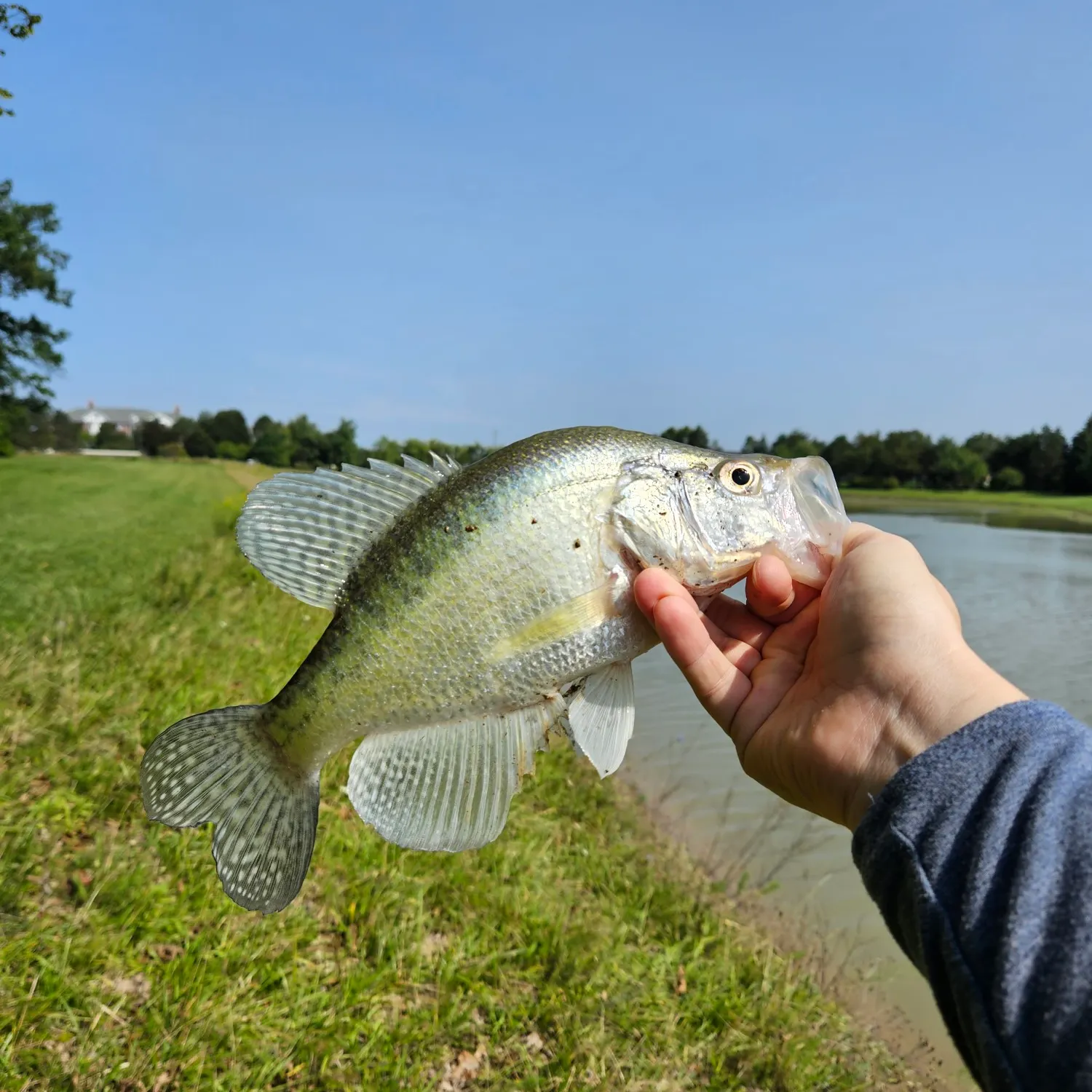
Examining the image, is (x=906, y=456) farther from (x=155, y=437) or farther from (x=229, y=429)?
(x=155, y=437)

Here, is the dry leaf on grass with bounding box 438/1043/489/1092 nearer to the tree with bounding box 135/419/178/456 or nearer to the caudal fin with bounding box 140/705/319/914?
the caudal fin with bounding box 140/705/319/914

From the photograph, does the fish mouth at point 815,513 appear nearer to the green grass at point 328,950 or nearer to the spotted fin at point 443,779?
the spotted fin at point 443,779

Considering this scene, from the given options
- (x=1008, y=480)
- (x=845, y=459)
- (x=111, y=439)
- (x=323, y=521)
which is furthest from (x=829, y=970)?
(x=111, y=439)

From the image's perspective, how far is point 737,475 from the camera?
7.72 ft

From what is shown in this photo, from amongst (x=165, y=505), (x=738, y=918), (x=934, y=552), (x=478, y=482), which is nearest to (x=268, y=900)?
(x=478, y=482)

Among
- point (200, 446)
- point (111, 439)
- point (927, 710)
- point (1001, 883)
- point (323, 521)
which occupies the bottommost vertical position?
point (1001, 883)

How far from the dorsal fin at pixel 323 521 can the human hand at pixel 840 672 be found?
Result: 781mm

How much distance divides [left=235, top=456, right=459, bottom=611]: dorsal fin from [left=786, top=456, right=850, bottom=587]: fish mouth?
3.72 feet

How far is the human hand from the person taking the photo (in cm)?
206

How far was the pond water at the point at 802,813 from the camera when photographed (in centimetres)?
724

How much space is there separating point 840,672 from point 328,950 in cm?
348

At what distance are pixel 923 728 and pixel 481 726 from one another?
1.20 m

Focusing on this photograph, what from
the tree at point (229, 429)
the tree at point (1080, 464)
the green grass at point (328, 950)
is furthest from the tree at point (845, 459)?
the tree at point (229, 429)

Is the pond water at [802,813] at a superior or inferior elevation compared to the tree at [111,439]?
inferior
